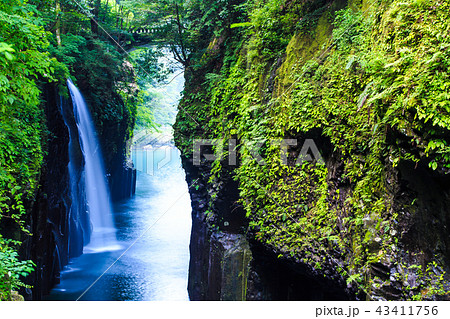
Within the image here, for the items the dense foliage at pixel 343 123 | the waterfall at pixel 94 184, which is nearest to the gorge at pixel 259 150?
the dense foliage at pixel 343 123

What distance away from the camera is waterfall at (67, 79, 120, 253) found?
579 inches

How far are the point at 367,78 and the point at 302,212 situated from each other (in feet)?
8.07

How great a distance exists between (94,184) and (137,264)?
18.8ft

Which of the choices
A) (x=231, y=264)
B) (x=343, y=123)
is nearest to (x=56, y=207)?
(x=231, y=264)

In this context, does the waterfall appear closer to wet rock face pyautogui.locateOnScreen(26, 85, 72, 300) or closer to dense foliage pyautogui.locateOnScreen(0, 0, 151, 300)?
dense foliage pyautogui.locateOnScreen(0, 0, 151, 300)

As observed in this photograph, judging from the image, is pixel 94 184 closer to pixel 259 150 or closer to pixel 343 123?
pixel 259 150

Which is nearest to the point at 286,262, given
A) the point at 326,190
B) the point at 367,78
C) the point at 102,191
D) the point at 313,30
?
the point at 326,190

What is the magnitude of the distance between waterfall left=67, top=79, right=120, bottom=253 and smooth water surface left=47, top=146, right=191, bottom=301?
1.94 feet

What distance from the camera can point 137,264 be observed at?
47.9 feet

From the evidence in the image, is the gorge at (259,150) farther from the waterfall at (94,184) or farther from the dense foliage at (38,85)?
the waterfall at (94,184)

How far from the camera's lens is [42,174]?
9344mm

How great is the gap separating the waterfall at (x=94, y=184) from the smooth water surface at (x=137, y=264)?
59 cm

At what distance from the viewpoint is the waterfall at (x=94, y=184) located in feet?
48.2

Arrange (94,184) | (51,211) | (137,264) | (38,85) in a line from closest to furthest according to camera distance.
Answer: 1. (38,85)
2. (51,211)
3. (137,264)
4. (94,184)
